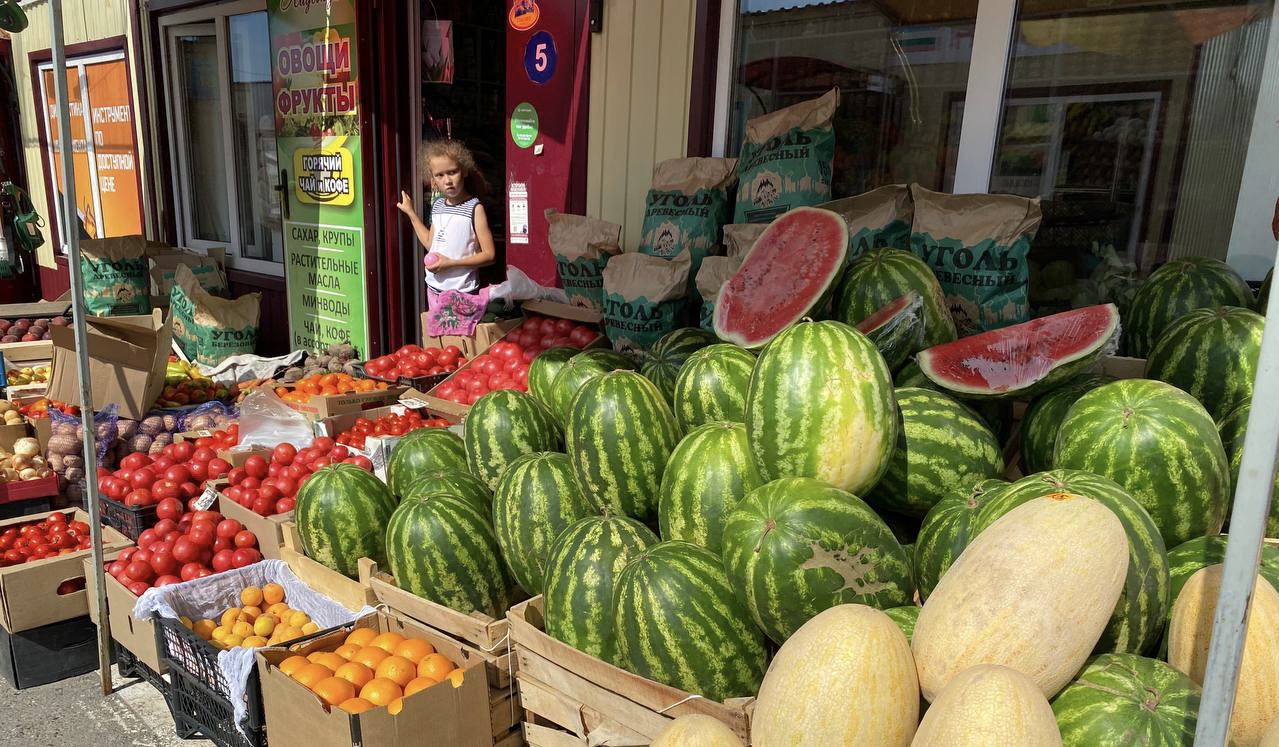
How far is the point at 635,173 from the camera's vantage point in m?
4.54

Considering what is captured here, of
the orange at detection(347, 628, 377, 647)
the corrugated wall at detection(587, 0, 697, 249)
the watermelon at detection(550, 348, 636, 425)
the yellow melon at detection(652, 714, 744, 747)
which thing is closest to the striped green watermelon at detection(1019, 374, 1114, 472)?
the yellow melon at detection(652, 714, 744, 747)

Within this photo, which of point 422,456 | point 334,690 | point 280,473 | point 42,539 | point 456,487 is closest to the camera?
point 334,690

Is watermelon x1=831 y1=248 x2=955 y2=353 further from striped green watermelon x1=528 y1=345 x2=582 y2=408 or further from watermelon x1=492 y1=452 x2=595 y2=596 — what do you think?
striped green watermelon x1=528 y1=345 x2=582 y2=408

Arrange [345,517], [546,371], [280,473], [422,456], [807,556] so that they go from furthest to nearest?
[280,473] < [546,371] < [422,456] < [345,517] < [807,556]

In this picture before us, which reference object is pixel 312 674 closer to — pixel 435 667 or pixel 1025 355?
pixel 435 667

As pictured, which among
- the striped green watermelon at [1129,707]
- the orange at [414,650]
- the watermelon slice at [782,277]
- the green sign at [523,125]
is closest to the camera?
the striped green watermelon at [1129,707]

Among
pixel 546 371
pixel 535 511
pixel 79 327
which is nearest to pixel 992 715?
pixel 535 511

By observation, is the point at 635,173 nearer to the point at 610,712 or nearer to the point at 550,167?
the point at 550,167

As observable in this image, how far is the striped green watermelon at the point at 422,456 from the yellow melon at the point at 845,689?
1822 millimetres

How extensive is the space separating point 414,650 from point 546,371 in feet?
3.85

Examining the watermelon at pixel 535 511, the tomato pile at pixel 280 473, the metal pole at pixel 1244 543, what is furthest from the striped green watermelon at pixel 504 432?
the metal pole at pixel 1244 543

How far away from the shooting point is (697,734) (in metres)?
1.32

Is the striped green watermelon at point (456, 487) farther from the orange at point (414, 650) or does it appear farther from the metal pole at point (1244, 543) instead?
the metal pole at point (1244, 543)

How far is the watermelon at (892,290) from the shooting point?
7.69 feet
